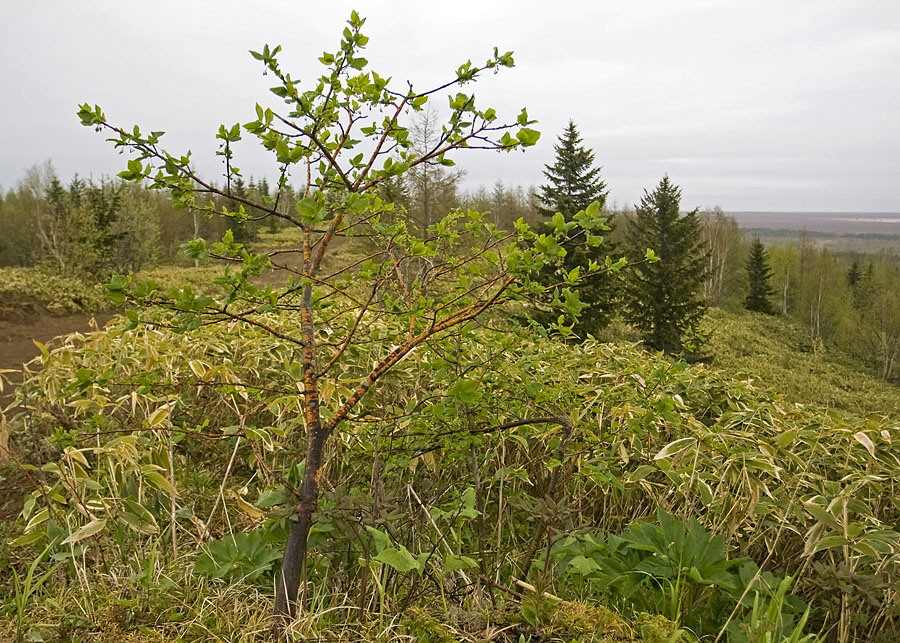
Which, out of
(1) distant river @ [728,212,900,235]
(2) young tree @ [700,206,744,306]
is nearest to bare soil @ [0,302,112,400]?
(2) young tree @ [700,206,744,306]

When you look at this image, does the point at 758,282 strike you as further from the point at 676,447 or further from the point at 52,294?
the point at 676,447

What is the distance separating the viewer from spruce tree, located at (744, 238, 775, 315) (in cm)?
3020

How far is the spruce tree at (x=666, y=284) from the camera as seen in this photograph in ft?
45.9

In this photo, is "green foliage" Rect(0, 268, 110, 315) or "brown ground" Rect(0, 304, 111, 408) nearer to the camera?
"brown ground" Rect(0, 304, 111, 408)

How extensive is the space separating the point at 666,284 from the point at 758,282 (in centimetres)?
2062

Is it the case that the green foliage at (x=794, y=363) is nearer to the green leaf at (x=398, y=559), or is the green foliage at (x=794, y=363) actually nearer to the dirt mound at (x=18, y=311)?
the green leaf at (x=398, y=559)

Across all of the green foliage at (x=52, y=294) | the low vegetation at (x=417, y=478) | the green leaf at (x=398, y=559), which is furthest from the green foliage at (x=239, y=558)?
the green foliage at (x=52, y=294)

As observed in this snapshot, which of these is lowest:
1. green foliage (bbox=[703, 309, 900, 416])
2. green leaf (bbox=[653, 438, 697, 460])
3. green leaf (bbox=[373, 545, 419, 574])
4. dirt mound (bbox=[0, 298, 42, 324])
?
green foliage (bbox=[703, 309, 900, 416])

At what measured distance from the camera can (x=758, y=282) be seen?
100ft

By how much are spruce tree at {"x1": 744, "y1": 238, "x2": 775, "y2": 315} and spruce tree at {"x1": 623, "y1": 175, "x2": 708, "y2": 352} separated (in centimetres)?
1826

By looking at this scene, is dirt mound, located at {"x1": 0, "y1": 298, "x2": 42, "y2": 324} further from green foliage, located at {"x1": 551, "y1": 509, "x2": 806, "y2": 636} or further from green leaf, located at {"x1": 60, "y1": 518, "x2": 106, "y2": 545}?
green foliage, located at {"x1": 551, "y1": 509, "x2": 806, "y2": 636}

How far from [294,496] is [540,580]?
0.70 m

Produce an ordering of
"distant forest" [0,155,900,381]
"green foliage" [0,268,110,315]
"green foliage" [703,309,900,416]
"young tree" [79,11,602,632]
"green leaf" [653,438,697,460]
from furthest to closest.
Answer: "green foliage" [703,309,900,416]
"distant forest" [0,155,900,381]
"green foliage" [0,268,110,315]
"green leaf" [653,438,697,460]
"young tree" [79,11,602,632]

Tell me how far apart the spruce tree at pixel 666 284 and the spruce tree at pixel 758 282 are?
18.3 meters
